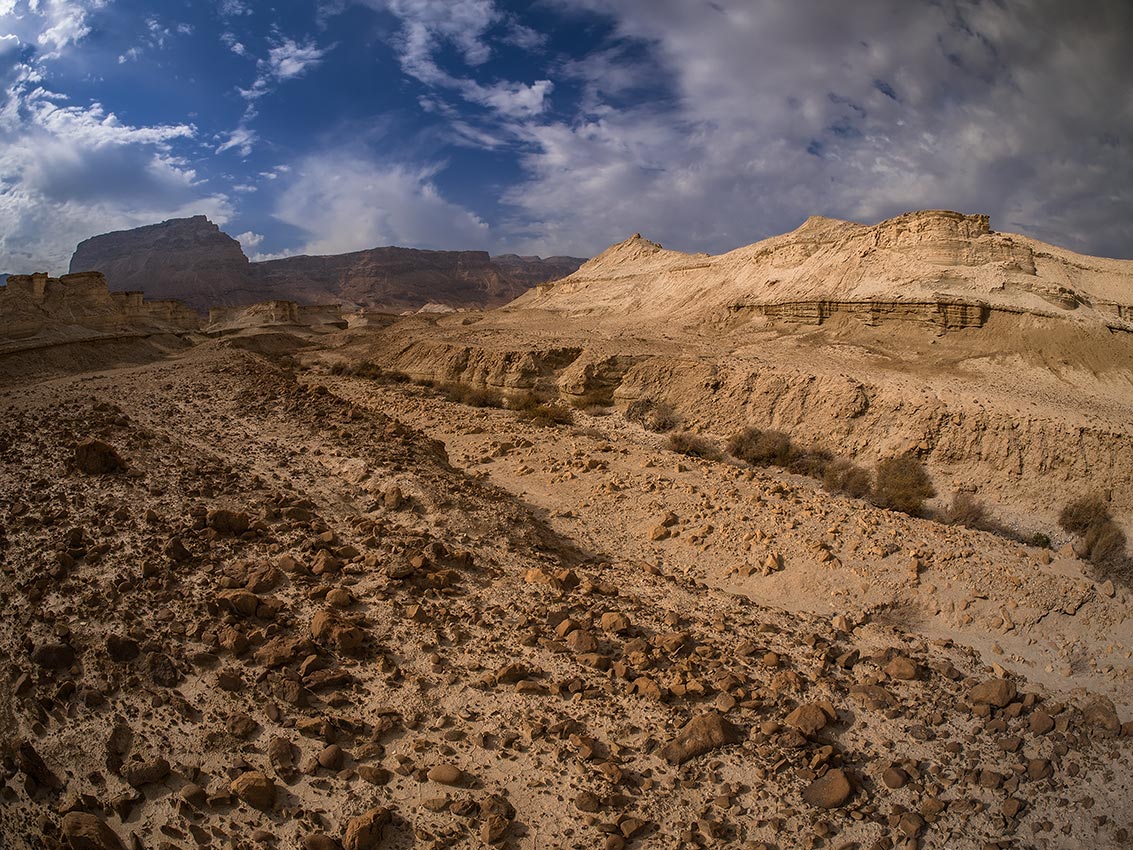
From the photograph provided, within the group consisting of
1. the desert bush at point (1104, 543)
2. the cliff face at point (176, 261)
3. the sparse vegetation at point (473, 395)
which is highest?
the cliff face at point (176, 261)

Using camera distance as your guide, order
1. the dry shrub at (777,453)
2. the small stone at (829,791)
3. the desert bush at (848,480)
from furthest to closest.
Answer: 1. the dry shrub at (777,453)
2. the desert bush at (848,480)
3. the small stone at (829,791)

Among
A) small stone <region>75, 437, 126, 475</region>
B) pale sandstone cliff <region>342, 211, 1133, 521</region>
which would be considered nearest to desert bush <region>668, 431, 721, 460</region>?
pale sandstone cliff <region>342, 211, 1133, 521</region>

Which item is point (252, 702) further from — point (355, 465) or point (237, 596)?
point (355, 465)

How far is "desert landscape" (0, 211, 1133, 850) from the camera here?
11.2 feet

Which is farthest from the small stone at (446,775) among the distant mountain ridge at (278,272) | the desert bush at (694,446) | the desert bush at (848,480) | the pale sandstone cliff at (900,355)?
the distant mountain ridge at (278,272)

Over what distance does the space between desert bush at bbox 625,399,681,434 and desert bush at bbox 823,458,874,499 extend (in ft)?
11.5

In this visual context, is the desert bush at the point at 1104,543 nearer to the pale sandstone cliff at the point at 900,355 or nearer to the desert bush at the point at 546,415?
the pale sandstone cliff at the point at 900,355

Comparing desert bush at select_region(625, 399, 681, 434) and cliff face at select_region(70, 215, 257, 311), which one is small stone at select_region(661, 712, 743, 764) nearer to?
desert bush at select_region(625, 399, 681, 434)

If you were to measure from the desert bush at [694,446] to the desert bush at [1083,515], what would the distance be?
207 inches

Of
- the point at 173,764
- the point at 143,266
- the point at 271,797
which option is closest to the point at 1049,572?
the point at 271,797

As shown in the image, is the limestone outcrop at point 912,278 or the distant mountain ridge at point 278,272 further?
the distant mountain ridge at point 278,272

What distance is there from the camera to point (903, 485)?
9906 mm

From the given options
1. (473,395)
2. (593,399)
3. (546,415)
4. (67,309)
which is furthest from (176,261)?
(546,415)

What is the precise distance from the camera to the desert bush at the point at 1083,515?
8.88 meters
